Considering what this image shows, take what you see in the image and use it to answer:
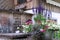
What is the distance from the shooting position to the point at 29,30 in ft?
7.35

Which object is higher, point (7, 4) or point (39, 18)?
point (7, 4)

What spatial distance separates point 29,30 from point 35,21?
16cm

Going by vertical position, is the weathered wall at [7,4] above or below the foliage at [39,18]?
above

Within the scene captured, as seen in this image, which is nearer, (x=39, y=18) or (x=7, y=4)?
(x=39, y=18)

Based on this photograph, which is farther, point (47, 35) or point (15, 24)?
point (15, 24)

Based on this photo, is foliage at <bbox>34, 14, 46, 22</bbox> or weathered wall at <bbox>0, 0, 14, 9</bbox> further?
weathered wall at <bbox>0, 0, 14, 9</bbox>

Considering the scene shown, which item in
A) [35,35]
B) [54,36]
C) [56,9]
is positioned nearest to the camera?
[35,35]

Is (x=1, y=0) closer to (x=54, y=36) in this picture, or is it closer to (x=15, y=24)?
(x=15, y=24)

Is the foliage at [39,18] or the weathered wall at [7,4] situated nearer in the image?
the foliage at [39,18]

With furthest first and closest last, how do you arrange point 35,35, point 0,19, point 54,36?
1. point 0,19
2. point 54,36
3. point 35,35

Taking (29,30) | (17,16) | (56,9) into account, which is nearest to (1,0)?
(17,16)

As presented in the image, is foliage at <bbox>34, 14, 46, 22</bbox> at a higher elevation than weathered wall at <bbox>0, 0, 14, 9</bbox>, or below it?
below

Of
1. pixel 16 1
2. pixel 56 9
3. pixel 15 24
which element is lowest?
pixel 15 24

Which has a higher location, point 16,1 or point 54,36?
point 16,1
